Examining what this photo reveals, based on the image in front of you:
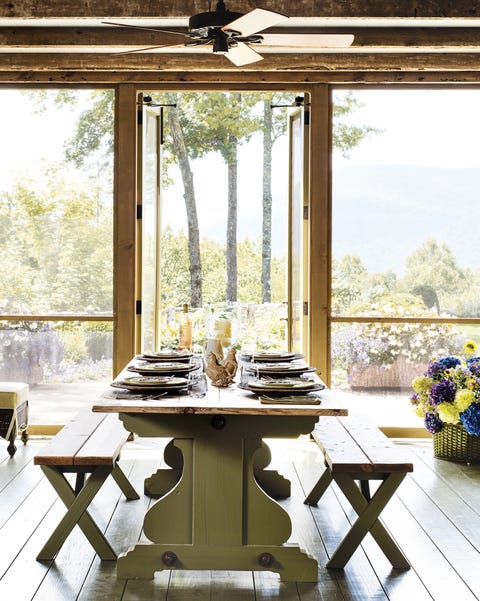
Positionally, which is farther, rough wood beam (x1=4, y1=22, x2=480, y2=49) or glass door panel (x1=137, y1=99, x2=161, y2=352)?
glass door panel (x1=137, y1=99, x2=161, y2=352)

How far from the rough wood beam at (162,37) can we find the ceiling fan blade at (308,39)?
55.1 inches

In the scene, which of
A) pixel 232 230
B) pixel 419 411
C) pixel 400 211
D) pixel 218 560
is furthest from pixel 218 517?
pixel 232 230

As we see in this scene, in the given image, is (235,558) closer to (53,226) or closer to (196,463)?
(196,463)

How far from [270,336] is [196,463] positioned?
649cm

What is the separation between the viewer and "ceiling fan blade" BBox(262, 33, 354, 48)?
353cm

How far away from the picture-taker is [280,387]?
2975 mm

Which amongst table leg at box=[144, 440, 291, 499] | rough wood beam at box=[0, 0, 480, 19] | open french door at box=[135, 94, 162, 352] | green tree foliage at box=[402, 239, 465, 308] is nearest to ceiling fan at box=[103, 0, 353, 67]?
rough wood beam at box=[0, 0, 480, 19]

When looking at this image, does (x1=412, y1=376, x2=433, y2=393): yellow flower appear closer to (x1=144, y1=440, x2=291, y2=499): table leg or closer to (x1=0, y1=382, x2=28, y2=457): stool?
(x1=144, y1=440, x2=291, y2=499): table leg

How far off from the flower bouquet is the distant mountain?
890 millimetres

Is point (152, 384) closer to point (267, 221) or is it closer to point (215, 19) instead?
point (215, 19)

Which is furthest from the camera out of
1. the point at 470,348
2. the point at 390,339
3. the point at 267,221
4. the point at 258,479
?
the point at 267,221

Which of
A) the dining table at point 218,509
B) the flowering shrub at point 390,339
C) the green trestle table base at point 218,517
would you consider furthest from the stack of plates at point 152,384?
the flowering shrub at point 390,339

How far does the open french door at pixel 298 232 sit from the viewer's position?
5492mm

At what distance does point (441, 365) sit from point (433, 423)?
1.28 ft
